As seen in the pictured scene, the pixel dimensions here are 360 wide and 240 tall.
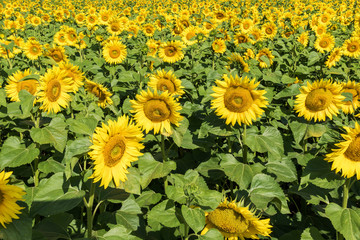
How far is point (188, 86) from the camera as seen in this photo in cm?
404

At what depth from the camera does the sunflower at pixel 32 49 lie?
20.6ft

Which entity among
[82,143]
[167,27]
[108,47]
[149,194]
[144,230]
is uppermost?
[167,27]

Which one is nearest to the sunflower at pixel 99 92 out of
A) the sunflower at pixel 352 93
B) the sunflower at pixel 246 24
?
the sunflower at pixel 352 93

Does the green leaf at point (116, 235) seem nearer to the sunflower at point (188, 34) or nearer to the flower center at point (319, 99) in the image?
the flower center at point (319, 99)

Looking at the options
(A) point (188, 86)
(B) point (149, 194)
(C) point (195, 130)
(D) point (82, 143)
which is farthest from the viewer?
(A) point (188, 86)

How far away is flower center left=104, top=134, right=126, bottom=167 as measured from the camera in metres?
2.08

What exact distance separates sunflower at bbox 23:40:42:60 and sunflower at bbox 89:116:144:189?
17.0ft

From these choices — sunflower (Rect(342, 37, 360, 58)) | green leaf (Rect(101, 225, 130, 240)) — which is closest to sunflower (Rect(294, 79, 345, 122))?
green leaf (Rect(101, 225, 130, 240))

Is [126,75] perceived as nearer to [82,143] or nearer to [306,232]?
[82,143]

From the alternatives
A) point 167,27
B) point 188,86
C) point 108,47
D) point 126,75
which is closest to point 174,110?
point 188,86

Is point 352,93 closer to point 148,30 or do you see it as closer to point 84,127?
point 84,127

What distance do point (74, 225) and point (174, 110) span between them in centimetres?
148

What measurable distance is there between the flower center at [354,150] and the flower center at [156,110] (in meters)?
1.55

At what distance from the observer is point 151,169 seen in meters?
2.85
